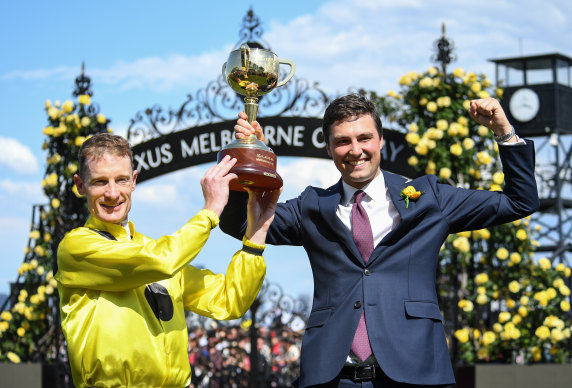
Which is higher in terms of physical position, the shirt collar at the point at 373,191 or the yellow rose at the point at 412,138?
the yellow rose at the point at 412,138

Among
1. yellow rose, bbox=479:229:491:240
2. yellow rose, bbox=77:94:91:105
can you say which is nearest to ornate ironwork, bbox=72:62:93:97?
yellow rose, bbox=77:94:91:105

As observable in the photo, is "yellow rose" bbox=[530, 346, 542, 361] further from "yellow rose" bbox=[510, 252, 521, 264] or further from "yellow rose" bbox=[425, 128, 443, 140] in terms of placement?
"yellow rose" bbox=[425, 128, 443, 140]

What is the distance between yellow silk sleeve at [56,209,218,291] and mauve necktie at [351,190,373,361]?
54cm

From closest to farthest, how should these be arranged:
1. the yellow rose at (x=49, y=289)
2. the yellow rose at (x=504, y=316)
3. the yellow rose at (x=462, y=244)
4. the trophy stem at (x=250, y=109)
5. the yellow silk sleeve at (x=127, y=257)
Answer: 1. the yellow silk sleeve at (x=127, y=257)
2. the trophy stem at (x=250, y=109)
3. the yellow rose at (x=462, y=244)
4. the yellow rose at (x=504, y=316)
5. the yellow rose at (x=49, y=289)

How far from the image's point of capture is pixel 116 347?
2715mm

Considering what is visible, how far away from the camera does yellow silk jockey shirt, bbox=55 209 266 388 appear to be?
8.89ft

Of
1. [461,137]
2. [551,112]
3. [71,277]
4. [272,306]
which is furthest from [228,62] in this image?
[551,112]

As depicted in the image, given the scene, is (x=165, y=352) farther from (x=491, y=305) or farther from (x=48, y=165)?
(x=48, y=165)

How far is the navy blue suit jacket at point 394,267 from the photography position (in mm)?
2887

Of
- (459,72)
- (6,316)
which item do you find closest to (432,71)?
(459,72)

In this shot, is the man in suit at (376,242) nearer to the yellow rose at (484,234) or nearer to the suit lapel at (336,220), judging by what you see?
the suit lapel at (336,220)

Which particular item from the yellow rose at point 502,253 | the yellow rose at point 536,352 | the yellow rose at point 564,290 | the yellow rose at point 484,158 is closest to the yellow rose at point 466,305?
the yellow rose at point 502,253

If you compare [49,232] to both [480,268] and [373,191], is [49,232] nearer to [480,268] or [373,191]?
[480,268]

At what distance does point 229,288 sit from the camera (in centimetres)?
307
